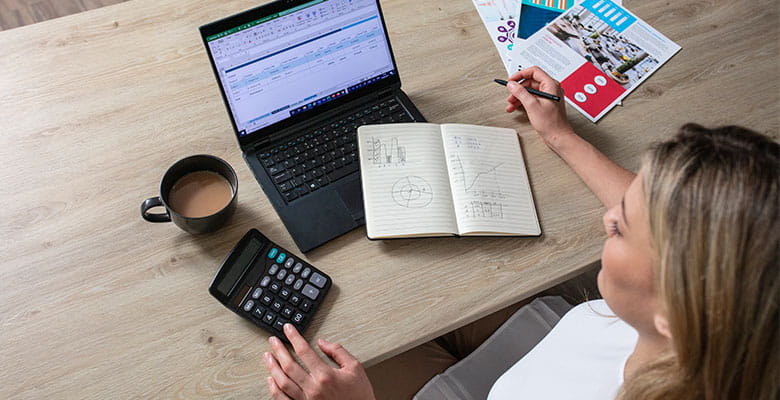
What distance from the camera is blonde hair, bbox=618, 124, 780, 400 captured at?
0.62 meters

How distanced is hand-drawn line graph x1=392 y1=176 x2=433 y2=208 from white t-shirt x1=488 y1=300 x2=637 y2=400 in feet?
1.05

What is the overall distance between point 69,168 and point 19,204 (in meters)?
0.09

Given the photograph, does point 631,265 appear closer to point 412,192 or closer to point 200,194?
point 412,192

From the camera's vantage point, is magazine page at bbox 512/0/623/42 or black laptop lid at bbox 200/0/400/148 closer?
black laptop lid at bbox 200/0/400/148

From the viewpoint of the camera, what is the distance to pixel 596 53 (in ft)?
4.01

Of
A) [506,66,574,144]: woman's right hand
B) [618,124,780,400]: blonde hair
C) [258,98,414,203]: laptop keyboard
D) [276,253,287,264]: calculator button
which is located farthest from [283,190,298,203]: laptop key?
[618,124,780,400]: blonde hair

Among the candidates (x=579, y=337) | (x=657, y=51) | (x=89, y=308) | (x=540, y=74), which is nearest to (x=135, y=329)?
(x=89, y=308)

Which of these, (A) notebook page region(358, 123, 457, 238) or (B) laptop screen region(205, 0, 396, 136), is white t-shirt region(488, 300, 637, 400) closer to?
(A) notebook page region(358, 123, 457, 238)

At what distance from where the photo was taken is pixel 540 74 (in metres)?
1.13

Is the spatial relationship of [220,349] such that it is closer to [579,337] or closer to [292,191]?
[292,191]

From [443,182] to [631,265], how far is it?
356mm

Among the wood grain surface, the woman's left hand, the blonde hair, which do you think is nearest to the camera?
the blonde hair

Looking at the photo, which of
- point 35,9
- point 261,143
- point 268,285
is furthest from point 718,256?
point 35,9

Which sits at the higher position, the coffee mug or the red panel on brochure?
the coffee mug
